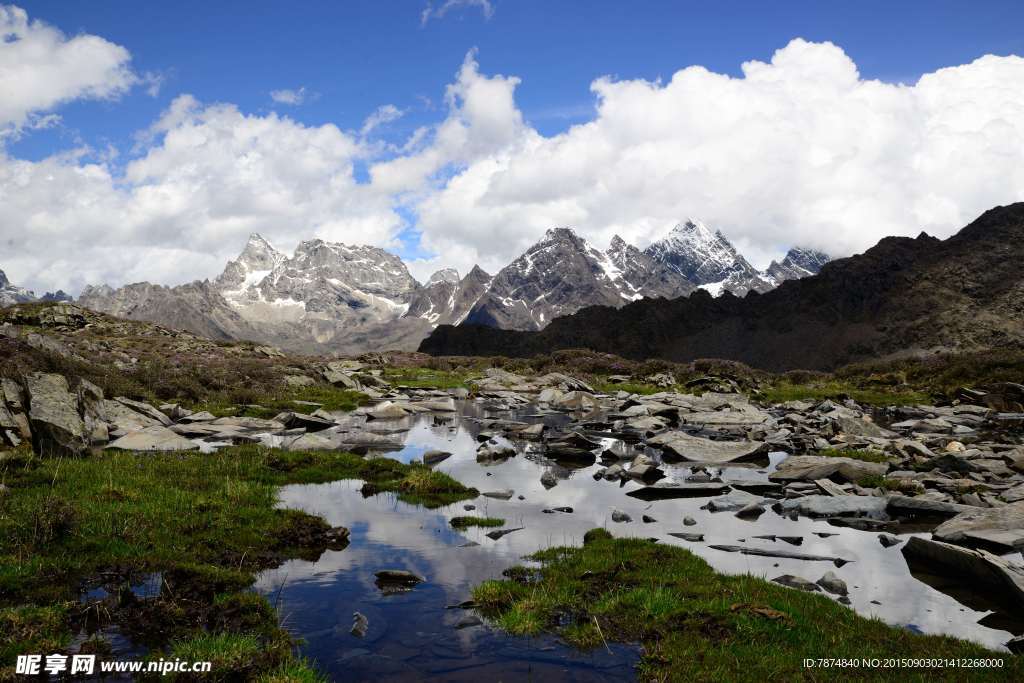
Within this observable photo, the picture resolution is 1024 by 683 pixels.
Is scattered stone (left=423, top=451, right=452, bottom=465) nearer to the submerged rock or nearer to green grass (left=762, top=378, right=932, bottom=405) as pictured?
the submerged rock

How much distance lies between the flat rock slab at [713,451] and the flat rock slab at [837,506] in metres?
8.09

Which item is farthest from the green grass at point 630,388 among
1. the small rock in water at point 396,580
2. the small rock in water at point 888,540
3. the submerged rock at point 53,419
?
the small rock in water at point 396,580

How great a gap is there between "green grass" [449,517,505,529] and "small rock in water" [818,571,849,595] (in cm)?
814

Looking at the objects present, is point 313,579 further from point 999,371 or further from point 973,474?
point 999,371

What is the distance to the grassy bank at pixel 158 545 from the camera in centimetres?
905

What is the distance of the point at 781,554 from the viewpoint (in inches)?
596

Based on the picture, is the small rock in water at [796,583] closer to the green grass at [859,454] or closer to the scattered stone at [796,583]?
the scattered stone at [796,583]

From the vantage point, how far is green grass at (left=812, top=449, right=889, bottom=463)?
87.3 ft

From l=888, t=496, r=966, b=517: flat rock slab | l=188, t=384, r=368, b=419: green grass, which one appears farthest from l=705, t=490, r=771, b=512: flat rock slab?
l=188, t=384, r=368, b=419: green grass

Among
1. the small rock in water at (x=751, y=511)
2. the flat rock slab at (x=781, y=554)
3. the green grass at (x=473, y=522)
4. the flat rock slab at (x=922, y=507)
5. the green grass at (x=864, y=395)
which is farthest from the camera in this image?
the green grass at (x=864, y=395)

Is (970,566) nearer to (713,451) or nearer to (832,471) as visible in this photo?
(832,471)

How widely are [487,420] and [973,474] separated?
28453 millimetres

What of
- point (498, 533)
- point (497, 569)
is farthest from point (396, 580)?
point (498, 533)

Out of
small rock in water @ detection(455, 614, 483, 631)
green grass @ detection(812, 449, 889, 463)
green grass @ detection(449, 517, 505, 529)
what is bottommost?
small rock in water @ detection(455, 614, 483, 631)
